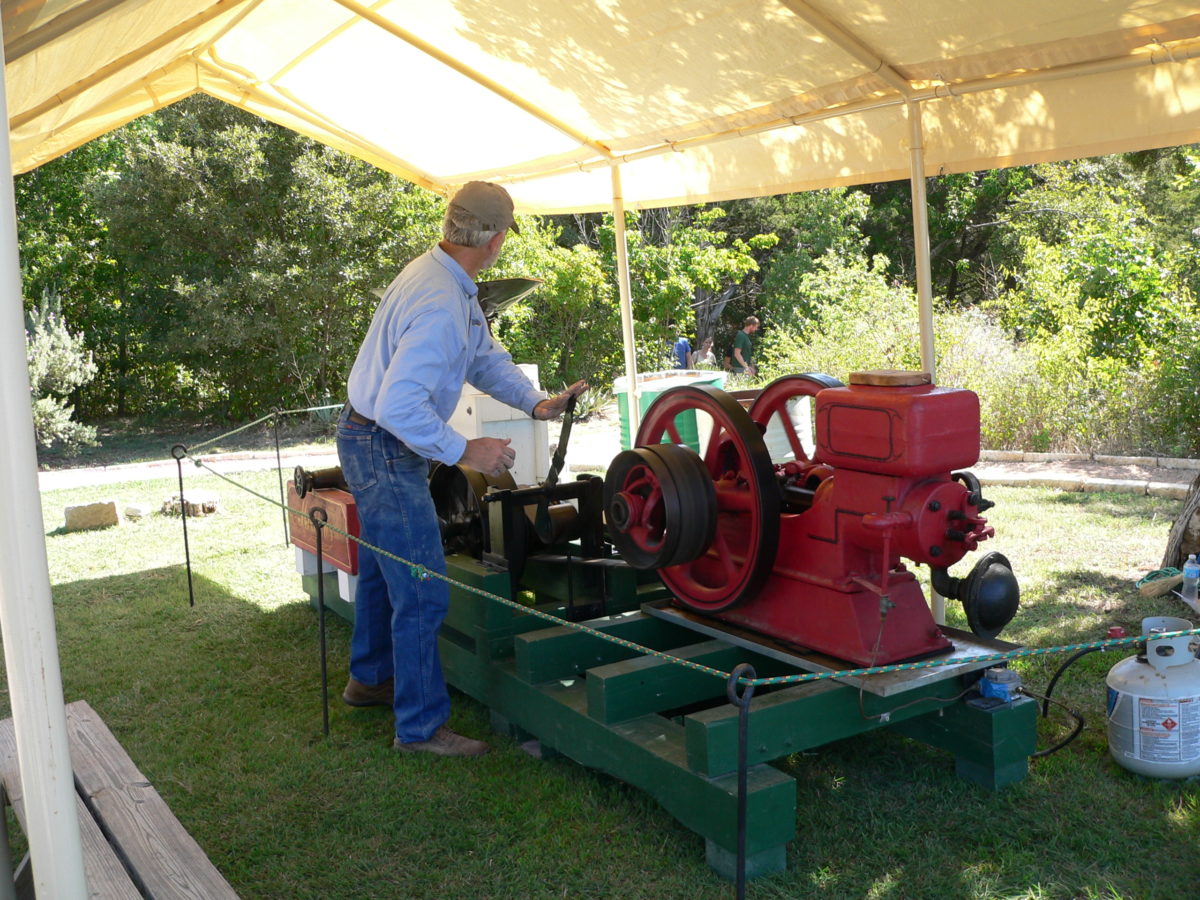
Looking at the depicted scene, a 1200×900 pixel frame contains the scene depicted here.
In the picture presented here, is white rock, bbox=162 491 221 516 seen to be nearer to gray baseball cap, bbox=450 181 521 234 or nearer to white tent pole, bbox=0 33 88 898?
A: gray baseball cap, bbox=450 181 521 234

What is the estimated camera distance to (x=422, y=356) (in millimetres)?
3338

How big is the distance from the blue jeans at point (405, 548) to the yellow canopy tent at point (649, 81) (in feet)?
4.78

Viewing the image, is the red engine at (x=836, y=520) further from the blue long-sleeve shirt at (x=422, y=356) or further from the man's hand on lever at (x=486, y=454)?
the blue long-sleeve shirt at (x=422, y=356)

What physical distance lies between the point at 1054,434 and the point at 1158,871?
7.03 m

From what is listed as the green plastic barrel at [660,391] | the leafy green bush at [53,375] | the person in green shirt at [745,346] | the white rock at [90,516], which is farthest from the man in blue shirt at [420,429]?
the person in green shirt at [745,346]

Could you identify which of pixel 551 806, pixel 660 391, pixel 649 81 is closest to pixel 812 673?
pixel 551 806

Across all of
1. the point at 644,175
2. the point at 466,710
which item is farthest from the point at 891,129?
the point at 466,710

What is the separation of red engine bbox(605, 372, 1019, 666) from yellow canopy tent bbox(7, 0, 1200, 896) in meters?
1.33

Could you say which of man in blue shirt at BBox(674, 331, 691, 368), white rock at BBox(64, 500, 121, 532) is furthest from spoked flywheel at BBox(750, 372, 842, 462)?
man in blue shirt at BBox(674, 331, 691, 368)

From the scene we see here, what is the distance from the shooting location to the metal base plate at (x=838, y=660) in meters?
3.04

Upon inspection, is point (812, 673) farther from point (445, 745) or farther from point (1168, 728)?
point (445, 745)

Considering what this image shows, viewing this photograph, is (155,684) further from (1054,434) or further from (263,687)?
(1054,434)

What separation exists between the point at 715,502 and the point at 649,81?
2.34 meters

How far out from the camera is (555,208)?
7.12 meters
